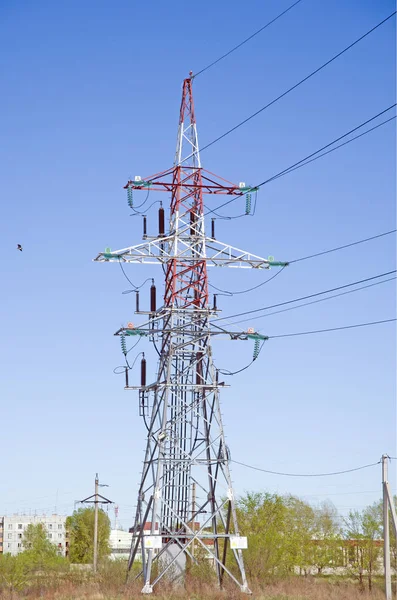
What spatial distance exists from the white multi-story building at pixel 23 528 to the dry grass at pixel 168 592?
125016 mm

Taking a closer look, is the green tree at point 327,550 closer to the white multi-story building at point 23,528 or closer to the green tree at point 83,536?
the green tree at point 83,536

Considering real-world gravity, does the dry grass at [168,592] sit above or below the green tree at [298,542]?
below

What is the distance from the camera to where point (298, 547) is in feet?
216

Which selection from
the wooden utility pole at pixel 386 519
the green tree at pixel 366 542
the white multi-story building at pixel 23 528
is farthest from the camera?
the white multi-story building at pixel 23 528

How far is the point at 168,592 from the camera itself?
34.2 m

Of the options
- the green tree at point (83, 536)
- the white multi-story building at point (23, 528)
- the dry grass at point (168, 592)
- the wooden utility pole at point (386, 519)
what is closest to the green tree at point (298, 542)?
the dry grass at point (168, 592)

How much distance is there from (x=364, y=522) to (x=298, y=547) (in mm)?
7165

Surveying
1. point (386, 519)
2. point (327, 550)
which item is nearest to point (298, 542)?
point (327, 550)

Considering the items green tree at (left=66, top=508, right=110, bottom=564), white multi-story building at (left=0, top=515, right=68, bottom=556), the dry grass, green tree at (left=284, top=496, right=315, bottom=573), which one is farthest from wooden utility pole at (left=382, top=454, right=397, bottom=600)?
white multi-story building at (left=0, top=515, right=68, bottom=556)

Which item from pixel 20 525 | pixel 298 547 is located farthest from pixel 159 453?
pixel 20 525

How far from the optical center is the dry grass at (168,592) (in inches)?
1325

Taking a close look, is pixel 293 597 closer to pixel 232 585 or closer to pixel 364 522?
pixel 232 585

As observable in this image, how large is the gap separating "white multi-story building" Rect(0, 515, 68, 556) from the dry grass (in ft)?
410

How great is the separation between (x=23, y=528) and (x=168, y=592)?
13876 centimetres
